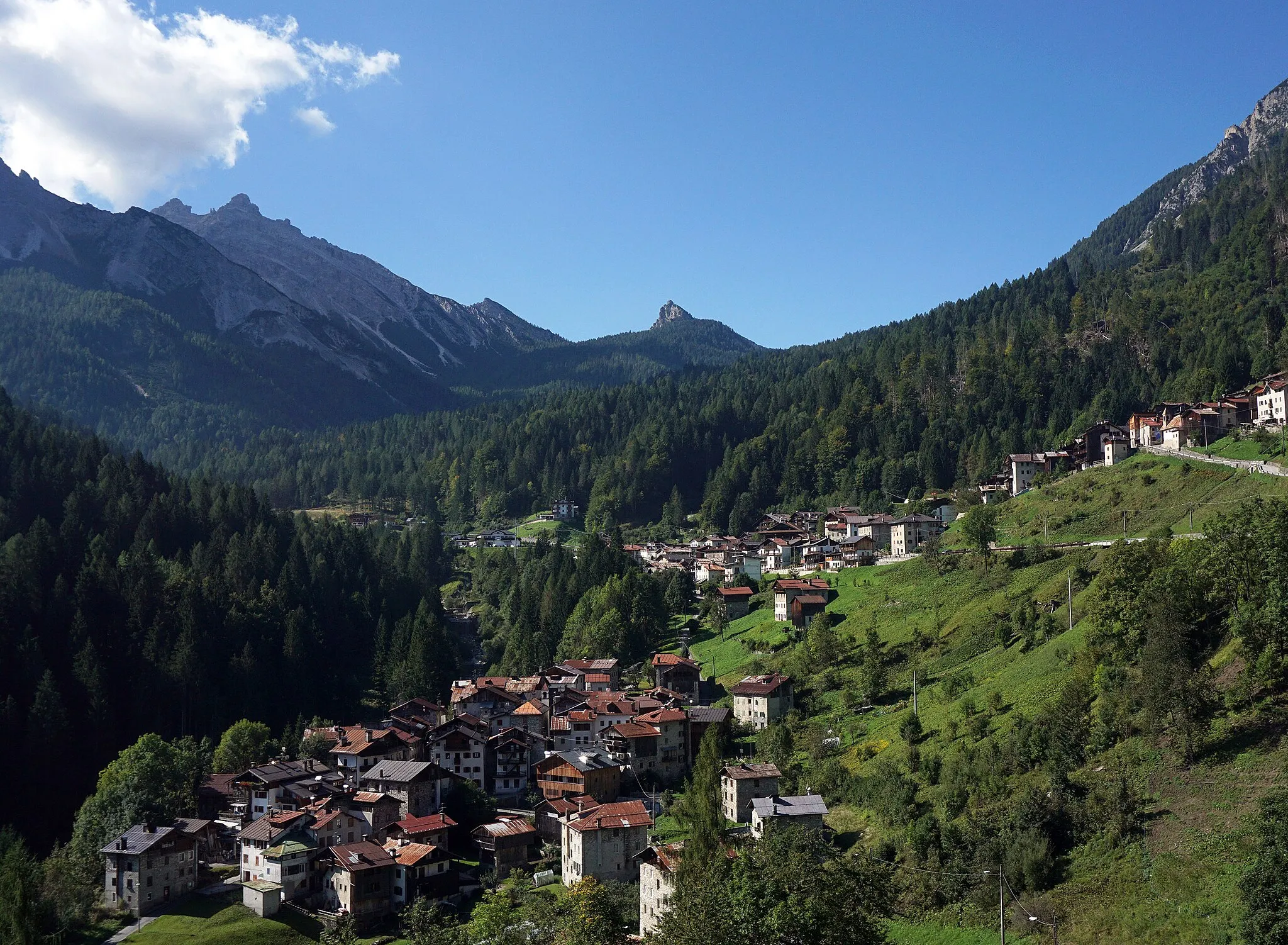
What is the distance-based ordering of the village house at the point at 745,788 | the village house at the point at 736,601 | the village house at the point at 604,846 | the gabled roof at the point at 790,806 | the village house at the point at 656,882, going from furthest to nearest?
the village house at the point at 736,601 < the village house at the point at 745,788 < the village house at the point at 604,846 < the gabled roof at the point at 790,806 < the village house at the point at 656,882

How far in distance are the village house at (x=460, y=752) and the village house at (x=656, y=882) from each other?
87.8 feet

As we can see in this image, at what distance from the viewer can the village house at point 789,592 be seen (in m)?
89.6

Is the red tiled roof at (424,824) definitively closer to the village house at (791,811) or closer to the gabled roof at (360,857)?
the gabled roof at (360,857)

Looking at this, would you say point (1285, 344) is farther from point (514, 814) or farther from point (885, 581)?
point (514, 814)

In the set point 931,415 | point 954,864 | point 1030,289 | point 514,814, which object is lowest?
point 514,814

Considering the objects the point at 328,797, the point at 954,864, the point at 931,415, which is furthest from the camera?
the point at 931,415

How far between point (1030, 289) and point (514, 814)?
14848 centimetres

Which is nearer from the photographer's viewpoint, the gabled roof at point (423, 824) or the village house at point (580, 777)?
the gabled roof at point (423, 824)

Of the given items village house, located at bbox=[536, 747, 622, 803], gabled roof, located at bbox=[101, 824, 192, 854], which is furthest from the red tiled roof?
gabled roof, located at bbox=[101, 824, 192, 854]

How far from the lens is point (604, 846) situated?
53.5m

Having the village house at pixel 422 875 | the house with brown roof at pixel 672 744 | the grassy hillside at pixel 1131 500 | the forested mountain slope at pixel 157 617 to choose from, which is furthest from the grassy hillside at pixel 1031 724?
the forested mountain slope at pixel 157 617

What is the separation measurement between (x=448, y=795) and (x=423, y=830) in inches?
298

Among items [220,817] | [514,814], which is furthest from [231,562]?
[514,814]

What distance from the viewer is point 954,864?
135 feet
